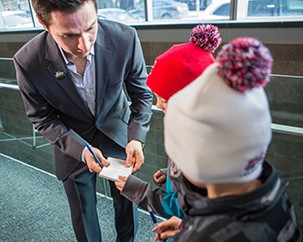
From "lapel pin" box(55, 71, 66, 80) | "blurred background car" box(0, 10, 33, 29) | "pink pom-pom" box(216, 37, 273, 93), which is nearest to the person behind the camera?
"pink pom-pom" box(216, 37, 273, 93)

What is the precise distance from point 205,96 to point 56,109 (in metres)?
0.85

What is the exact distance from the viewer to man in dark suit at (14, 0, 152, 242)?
925 mm

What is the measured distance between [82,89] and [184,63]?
1.53ft

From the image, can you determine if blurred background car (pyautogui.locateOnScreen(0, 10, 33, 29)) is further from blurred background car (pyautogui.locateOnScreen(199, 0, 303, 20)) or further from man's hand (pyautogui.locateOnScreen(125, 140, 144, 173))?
man's hand (pyautogui.locateOnScreen(125, 140, 144, 173))

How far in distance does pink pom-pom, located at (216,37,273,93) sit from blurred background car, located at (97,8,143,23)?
2.48 m

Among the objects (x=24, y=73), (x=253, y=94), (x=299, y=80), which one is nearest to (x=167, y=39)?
(x=299, y=80)

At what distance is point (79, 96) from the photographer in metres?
1.06

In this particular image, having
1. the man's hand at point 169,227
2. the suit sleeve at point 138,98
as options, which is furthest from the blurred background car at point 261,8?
the man's hand at point 169,227

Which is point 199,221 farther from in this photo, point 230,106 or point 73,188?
point 73,188

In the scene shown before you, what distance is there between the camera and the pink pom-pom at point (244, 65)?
0.44m

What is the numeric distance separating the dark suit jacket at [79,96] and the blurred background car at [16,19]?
3.03m

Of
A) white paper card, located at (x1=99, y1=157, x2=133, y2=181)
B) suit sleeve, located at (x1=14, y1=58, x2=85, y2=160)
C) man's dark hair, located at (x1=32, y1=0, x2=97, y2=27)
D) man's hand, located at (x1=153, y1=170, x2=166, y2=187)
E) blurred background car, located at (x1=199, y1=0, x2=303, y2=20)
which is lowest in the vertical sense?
man's hand, located at (x1=153, y1=170, x2=166, y2=187)

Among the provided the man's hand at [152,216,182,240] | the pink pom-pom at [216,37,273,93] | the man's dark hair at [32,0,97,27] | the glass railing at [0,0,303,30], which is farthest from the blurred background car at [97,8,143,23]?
the pink pom-pom at [216,37,273,93]

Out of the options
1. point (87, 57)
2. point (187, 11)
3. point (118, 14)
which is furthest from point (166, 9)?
point (87, 57)
